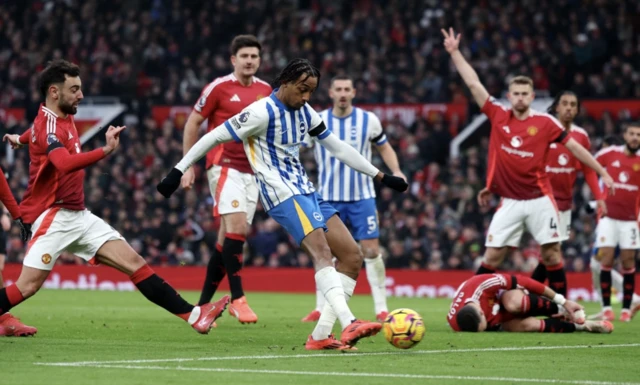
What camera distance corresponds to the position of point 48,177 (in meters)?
8.77

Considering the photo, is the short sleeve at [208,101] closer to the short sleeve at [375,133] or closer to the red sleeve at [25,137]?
the short sleeve at [375,133]

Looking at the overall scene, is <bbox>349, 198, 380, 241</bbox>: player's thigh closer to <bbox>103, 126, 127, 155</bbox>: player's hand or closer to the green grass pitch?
the green grass pitch

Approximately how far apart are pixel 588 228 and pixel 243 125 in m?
13.3

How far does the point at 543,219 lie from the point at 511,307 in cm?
142

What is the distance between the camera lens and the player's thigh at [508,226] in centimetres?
1147

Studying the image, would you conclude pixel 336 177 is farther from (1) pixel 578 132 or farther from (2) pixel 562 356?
(2) pixel 562 356

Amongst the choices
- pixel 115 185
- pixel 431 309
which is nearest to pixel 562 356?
pixel 431 309

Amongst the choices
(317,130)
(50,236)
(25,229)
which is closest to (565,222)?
(317,130)

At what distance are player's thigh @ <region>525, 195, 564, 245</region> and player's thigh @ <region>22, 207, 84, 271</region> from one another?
4.90 metres

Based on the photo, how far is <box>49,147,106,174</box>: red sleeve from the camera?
814 cm

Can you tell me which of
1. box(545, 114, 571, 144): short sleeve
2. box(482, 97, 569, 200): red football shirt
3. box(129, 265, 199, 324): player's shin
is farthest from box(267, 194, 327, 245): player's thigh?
box(545, 114, 571, 144): short sleeve

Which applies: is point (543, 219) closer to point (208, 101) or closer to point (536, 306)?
point (536, 306)

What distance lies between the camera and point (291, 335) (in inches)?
391

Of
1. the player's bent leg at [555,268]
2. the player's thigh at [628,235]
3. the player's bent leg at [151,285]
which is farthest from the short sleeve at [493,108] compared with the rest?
the player's bent leg at [151,285]
